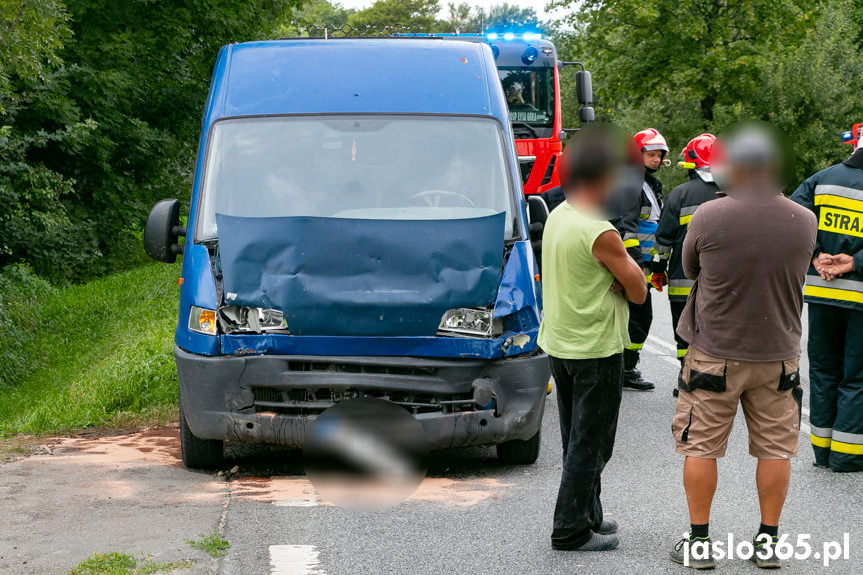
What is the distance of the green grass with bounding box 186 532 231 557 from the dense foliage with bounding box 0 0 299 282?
34.3 feet

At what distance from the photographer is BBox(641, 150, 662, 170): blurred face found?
923cm

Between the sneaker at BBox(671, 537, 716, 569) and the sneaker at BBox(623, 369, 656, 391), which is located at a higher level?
the sneaker at BBox(671, 537, 716, 569)

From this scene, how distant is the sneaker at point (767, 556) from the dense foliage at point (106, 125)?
11.7 metres

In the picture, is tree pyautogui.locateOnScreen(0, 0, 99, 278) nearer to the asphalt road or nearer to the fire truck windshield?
the asphalt road

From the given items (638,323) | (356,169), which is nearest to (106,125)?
(638,323)

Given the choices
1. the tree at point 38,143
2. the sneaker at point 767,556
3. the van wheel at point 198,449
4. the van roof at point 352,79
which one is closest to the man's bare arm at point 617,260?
the sneaker at point 767,556

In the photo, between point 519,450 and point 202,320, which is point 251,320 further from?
point 519,450

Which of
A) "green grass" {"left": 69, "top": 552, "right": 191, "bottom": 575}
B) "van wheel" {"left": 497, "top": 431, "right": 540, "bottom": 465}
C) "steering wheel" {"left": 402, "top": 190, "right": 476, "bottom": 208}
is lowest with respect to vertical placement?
"van wheel" {"left": 497, "top": 431, "right": 540, "bottom": 465}

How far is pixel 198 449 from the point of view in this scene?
6.56m

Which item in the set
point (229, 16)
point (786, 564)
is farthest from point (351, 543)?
point (229, 16)

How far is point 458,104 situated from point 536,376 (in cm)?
192

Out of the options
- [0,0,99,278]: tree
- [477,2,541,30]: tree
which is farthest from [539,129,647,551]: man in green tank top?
[477,2,541,30]: tree

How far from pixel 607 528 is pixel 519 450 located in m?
1.57

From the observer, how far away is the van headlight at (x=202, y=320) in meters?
6.15
